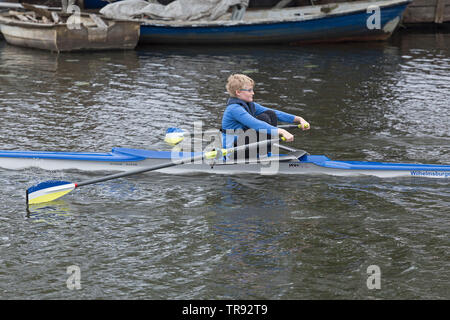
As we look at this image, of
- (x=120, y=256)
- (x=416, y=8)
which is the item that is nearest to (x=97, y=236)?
(x=120, y=256)

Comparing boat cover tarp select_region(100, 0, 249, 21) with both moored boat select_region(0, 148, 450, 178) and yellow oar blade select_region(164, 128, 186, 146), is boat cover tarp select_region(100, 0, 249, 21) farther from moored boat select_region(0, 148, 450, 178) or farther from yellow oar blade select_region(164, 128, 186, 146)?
moored boat select_region(0, 148, 450, 178)

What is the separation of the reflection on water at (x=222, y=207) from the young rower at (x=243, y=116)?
2.28 ft

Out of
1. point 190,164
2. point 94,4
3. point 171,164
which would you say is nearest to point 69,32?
point 94,4

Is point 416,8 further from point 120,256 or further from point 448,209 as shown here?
point 120,256

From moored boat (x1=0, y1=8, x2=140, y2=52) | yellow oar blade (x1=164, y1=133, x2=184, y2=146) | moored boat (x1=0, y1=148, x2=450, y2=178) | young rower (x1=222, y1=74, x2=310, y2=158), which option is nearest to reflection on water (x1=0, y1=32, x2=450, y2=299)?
moored boat (x1=0, y1=148, x2=450, y2=178)

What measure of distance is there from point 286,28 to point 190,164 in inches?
466

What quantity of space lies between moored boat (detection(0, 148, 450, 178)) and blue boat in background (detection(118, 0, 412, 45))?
1138 cm

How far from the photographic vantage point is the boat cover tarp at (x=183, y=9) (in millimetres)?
20078

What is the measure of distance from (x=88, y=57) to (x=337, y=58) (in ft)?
22.2

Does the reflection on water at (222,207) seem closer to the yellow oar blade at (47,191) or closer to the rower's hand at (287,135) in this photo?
the yellow oar blade at (47,191)

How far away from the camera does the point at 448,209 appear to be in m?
7.90

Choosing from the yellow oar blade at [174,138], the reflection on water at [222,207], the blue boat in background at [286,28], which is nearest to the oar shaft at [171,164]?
the reflection on water at [222,207]

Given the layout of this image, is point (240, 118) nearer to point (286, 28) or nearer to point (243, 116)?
point (243, 116)
